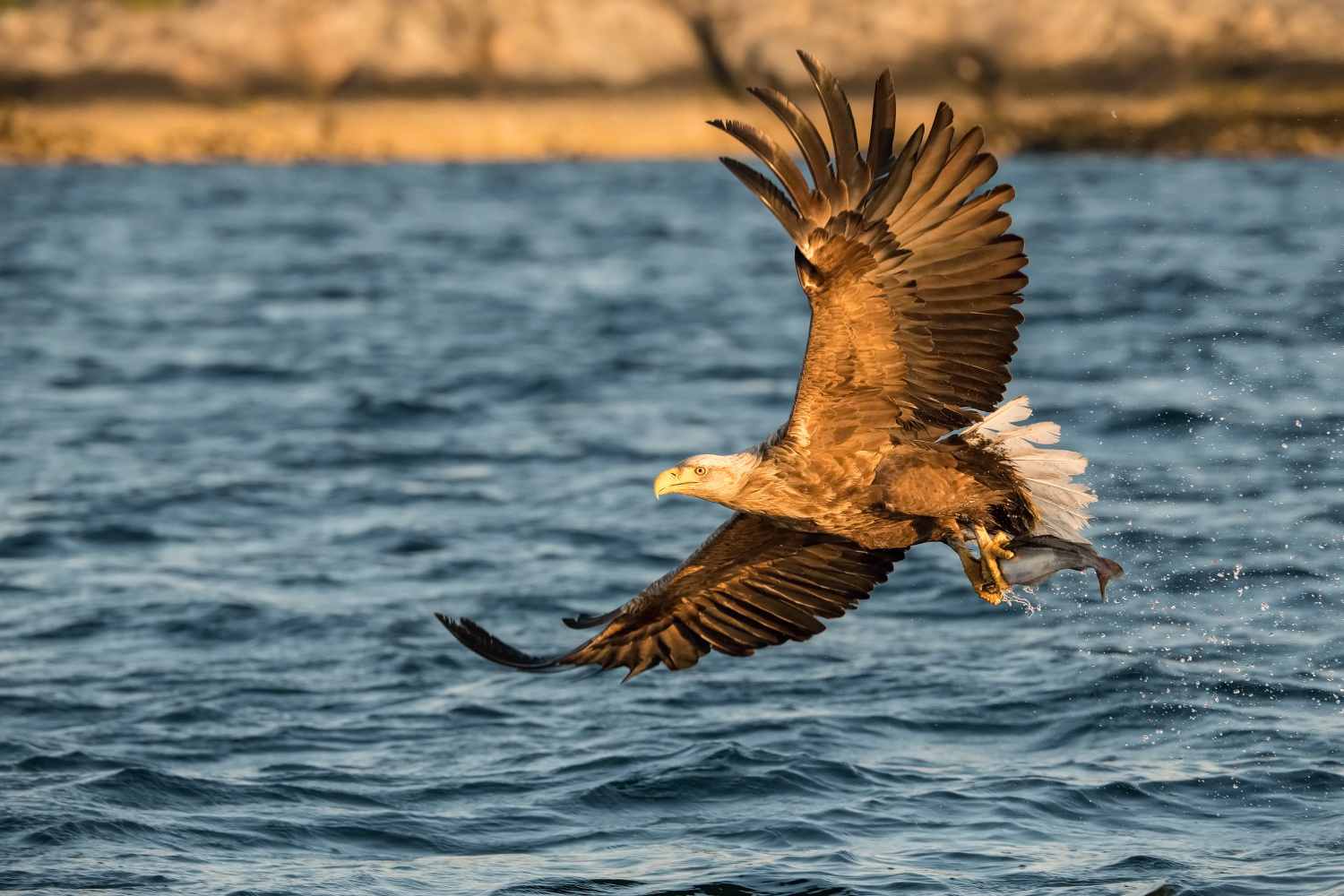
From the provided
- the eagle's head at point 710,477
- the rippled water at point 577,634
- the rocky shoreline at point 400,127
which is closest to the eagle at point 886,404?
the eagle's head at point 710,477

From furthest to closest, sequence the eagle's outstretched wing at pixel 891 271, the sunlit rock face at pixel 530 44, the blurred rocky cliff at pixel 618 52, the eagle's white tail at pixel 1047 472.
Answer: the sunlit rock face at pixel 530 44 → the blurred rocky cliff at pixel 618 52 → the eagle's white tail at pixel 1047 472 → the eagle's outstretched wing at pixel 891 271

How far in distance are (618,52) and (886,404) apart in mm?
46312

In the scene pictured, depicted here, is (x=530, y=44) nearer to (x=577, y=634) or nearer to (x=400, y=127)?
(x=400, y=127)

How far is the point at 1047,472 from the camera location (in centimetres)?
568

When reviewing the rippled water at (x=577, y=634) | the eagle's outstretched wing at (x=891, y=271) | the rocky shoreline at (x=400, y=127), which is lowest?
the rippled water at (x=577, y=634)

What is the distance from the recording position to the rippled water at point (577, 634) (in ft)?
19.4

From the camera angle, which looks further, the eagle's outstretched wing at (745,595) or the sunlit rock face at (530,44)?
the sunlit rock face at (530,44)

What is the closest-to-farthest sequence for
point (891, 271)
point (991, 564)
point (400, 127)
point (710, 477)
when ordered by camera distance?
point (891, 271), point (710, 477), point (991, 564), point (400, 127)

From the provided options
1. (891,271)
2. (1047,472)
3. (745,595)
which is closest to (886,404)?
(891,271)

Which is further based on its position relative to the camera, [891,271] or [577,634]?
[577,634]

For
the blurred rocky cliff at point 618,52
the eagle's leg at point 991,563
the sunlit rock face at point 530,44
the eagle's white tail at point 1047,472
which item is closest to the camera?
the eagle's leg at point 991,563

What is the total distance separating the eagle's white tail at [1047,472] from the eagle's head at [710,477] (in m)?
0.94

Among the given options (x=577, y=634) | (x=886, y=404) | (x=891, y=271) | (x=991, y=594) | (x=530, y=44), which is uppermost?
(x=530, y=44)

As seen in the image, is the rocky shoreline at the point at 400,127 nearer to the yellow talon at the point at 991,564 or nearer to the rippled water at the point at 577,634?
the rippled water at the point at 577,634
